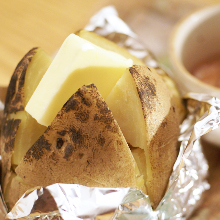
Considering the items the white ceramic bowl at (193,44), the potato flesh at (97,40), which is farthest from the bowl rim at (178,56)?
the potato flesh at (97,40)

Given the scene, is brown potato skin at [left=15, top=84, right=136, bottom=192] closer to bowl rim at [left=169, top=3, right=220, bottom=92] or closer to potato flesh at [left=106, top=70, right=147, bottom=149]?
potato flesh at [left=106, top=70, right=147, bottom=149]

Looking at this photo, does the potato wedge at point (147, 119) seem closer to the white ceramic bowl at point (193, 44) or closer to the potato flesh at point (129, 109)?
the potato flesh at point (129, 109)

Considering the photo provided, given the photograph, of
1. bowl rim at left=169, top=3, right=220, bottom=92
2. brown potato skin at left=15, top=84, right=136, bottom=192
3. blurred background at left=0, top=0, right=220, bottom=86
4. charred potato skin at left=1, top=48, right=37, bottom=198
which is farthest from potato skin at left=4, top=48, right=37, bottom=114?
blurred background at left=0, top=0, right=220, bottom=86

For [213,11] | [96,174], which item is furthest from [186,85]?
[96,174]

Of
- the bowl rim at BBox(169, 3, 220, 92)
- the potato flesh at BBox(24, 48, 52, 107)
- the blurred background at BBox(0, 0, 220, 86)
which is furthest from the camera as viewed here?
the blurred background at BBox(0, 0, 220, 86)

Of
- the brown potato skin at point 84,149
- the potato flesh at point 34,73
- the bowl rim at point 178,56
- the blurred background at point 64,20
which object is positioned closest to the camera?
the brown potato skin at point 84,149

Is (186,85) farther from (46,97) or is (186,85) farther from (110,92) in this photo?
(46,97)

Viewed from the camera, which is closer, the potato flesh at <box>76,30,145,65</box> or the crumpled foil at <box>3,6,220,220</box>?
the crumpled foil at <box>3,6,220,220</box>
